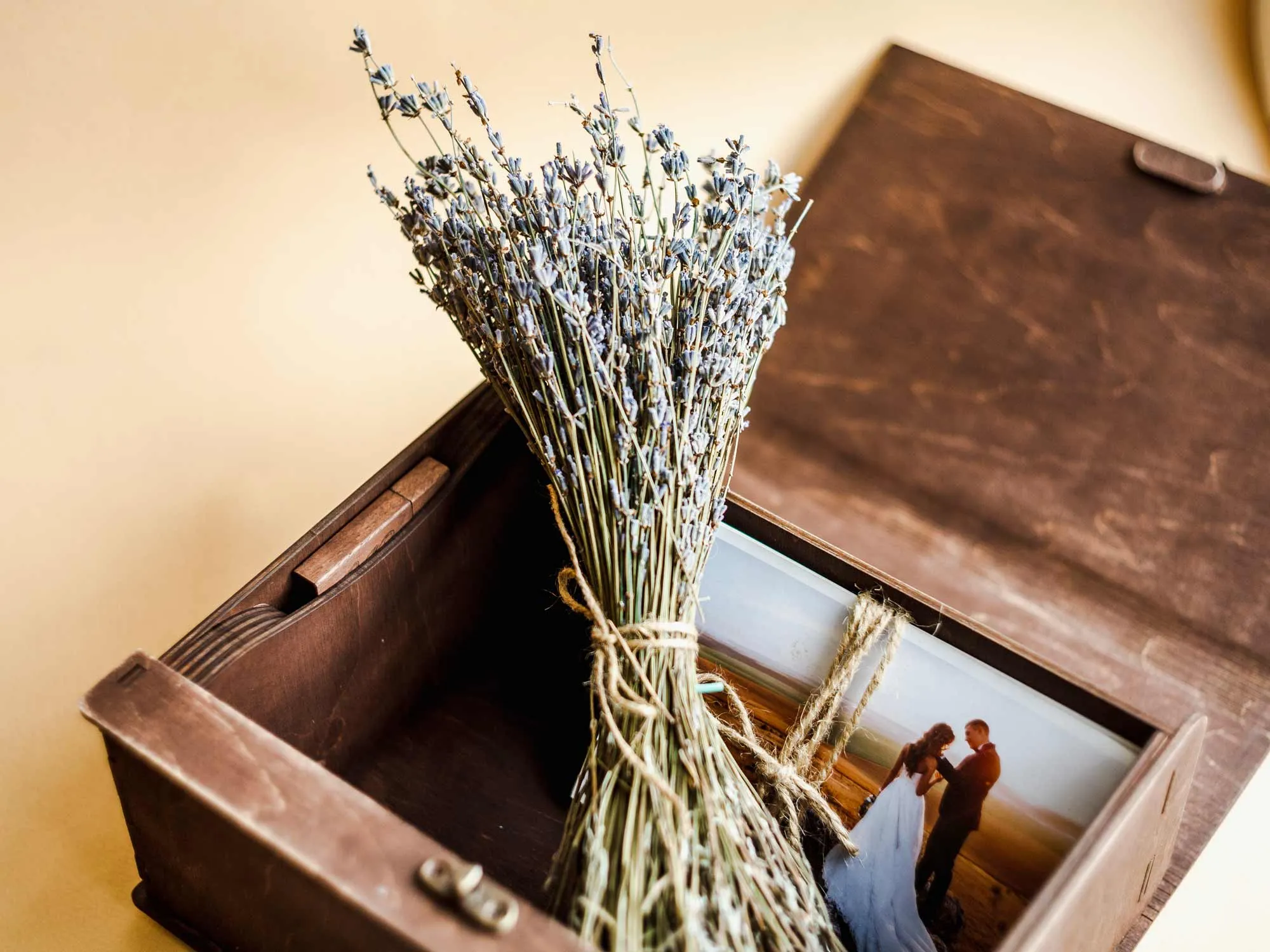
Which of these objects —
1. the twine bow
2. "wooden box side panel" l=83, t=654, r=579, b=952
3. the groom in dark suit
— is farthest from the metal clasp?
the groom in dark suit

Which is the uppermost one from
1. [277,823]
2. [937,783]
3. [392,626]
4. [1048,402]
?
[1048,402]

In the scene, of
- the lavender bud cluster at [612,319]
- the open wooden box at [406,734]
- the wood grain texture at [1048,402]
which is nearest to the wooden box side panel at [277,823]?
the open wooden box at [406,734]

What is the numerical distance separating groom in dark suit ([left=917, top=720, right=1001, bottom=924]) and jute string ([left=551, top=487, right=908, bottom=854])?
3.0 inches

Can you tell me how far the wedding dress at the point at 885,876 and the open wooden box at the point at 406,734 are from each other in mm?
150

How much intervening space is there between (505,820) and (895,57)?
4.97 feet

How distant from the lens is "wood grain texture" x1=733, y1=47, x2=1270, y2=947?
136cm

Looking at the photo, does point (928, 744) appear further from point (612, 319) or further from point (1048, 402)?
point (1048, 402)

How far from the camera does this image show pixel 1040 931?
77 cm

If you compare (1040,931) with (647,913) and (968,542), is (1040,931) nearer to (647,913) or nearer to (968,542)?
(647,913)

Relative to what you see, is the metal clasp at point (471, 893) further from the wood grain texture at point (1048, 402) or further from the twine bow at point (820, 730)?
the wood grain texture at point (1048, 402)

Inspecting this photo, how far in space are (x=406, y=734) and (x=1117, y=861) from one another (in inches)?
28.2

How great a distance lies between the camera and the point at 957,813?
998 millimetres

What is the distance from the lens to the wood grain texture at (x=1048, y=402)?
136 centimetres

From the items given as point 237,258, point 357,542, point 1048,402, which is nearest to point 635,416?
point 357,542
